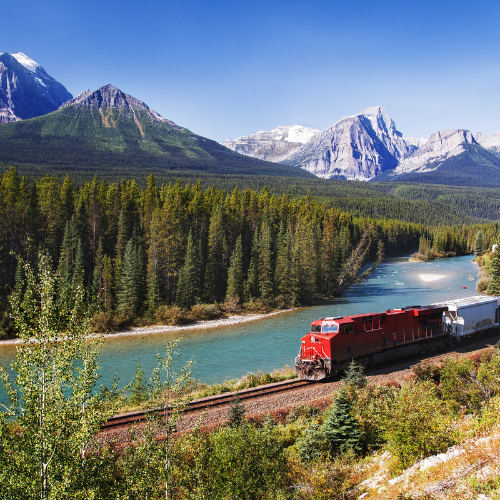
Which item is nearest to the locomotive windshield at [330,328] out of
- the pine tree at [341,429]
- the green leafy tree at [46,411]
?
the pine tree at [341,429]

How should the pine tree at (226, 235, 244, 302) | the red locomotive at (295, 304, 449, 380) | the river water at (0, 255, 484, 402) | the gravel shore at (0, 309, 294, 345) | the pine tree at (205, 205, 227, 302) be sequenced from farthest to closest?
the pine tree at (205, 205, 227, 302), the pine tree at (226, 235, 244, 302), the gravel shore at (0, 309, 294, 345), the river water at (0, 255, 484, 402), the red locomotive at (295, 304, 449, 380)

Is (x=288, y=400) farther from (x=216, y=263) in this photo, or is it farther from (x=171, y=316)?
(x=216, y=263)

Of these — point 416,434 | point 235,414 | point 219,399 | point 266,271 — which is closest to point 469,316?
point 219,399

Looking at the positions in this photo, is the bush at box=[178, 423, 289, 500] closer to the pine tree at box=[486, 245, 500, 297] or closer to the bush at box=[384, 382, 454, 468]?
the bush at box=[384, 382, 454, 468]

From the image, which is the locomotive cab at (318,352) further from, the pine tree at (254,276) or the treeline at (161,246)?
the pine tree at (254,276)

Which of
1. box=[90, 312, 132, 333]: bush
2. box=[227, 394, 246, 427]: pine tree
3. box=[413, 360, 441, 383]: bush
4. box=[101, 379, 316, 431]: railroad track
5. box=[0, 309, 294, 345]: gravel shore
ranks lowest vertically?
box=[0, 309, 294, 345]: gravel shore

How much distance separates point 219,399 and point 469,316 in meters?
26.5

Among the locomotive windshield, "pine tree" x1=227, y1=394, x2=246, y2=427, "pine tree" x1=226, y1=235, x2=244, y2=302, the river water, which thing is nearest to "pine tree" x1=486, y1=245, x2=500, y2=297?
the river water

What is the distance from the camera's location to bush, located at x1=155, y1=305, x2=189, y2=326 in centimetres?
5916

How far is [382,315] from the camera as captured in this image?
32031mm

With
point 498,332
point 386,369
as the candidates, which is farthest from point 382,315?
point 498,332

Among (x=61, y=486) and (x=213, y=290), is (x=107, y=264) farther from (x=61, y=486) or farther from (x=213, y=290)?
(x=61, y=486)

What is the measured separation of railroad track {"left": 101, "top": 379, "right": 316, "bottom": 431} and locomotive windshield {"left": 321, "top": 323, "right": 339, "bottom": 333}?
3.76 metres

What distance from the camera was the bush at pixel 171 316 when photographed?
5916cm
